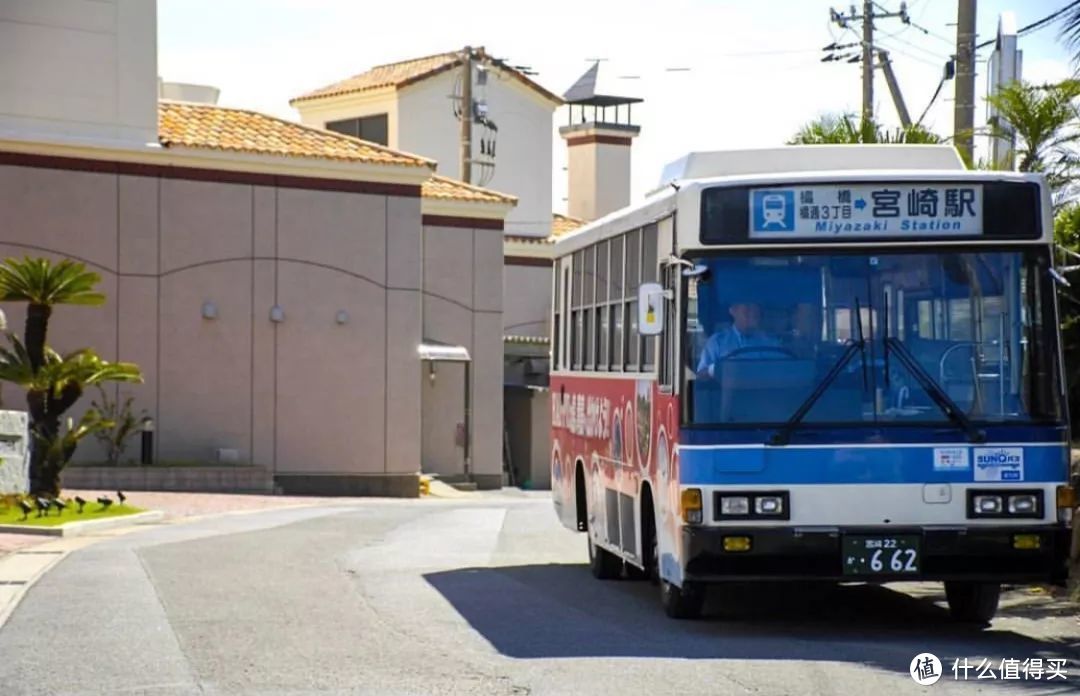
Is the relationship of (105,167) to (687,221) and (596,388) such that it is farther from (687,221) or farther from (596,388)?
(687,221)

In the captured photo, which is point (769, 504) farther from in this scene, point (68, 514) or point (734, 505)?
point (68, 514)

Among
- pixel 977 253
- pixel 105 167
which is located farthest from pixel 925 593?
pixel 105 167

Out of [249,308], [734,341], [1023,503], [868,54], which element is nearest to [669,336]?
[734,341]

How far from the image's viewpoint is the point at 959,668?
1129 centimetres

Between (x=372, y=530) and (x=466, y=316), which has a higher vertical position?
(x=466, y=316)

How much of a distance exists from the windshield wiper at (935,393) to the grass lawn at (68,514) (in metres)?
13.6

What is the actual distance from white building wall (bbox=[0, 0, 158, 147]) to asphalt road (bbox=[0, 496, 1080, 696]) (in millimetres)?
17022

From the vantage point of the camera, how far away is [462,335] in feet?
150

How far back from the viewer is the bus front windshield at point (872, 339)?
12.9 meters

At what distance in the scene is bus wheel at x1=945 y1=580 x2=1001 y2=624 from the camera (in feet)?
45.2

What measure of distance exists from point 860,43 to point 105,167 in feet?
58.1

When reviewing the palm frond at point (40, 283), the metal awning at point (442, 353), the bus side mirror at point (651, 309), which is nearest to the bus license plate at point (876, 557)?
the bus side mirror at point (651, 309)

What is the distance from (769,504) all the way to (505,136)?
158 ft

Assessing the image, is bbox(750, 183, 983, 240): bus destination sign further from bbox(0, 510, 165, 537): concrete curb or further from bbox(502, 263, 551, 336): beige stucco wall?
bbox(502, 263, 551, 336): beige stucco wall
